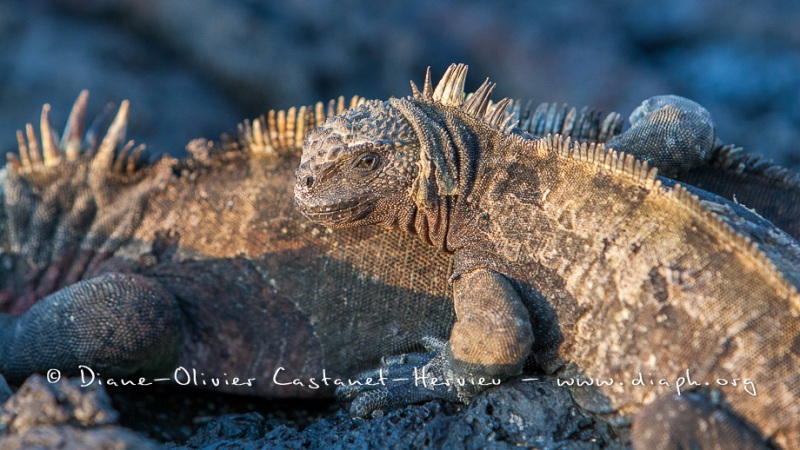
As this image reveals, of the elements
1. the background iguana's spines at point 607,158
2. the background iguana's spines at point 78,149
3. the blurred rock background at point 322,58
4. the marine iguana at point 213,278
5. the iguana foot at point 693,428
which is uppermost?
the blurred rock background at point 322,58

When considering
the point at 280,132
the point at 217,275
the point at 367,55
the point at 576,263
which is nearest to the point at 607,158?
the point at 576,263

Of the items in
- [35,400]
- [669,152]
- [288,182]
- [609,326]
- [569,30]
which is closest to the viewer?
[35,400]

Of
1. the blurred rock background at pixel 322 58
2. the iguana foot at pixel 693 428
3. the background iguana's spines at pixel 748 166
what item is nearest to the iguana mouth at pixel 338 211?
the iguana foot at pixel 693 428

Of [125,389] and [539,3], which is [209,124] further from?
[125,389]

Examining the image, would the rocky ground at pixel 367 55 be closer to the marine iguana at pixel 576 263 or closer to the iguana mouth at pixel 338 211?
the marine iguana at pixel 576 263

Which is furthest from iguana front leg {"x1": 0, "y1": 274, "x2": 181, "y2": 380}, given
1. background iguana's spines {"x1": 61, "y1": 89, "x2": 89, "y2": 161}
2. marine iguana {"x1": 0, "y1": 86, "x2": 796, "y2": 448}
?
background iguana's spines {"x1": 61, "y1": 89, "x2": 89, "y2": 161}

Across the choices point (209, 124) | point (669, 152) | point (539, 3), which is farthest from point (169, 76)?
point (669, 152)
